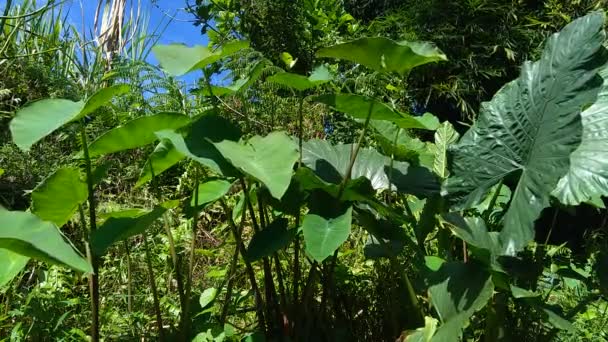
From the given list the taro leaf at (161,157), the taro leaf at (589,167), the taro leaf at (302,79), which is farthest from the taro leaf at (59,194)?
the taro leaf at (589,167)

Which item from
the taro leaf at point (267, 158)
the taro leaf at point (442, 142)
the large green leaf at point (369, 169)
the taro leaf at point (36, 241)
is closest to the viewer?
the taro leaf at point (36, 241)

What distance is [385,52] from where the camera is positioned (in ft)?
4.33

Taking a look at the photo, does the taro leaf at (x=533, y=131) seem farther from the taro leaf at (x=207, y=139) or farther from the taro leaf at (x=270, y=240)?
the taro leaf at (x=207, y=139)

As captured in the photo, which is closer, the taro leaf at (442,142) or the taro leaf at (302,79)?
the taro leaf at (302,79)

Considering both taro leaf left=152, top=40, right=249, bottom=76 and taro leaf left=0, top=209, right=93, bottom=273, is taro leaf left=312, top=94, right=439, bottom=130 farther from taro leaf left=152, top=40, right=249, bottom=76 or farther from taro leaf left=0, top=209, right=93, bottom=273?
taro leaf left=0, top=209, right=93, bottom=273

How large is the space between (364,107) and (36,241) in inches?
30.8

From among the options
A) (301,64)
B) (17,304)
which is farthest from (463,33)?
(17,304)

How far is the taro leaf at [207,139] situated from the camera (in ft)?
4.42

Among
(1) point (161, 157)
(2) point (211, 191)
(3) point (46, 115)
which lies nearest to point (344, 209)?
(2) point (211, 191)

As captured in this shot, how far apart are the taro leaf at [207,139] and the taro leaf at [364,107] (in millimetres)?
221

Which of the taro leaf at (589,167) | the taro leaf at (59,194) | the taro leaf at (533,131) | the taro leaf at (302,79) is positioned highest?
the taro leaf at (59,194)

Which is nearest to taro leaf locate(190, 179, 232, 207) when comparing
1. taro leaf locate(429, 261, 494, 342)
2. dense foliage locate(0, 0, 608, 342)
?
dense foliage locate(0, 0, 608, 342)

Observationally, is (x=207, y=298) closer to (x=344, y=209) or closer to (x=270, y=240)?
(x=270, y=240)

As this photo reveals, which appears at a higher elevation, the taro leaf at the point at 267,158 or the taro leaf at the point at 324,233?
the taro leaf at the point at 267,158
